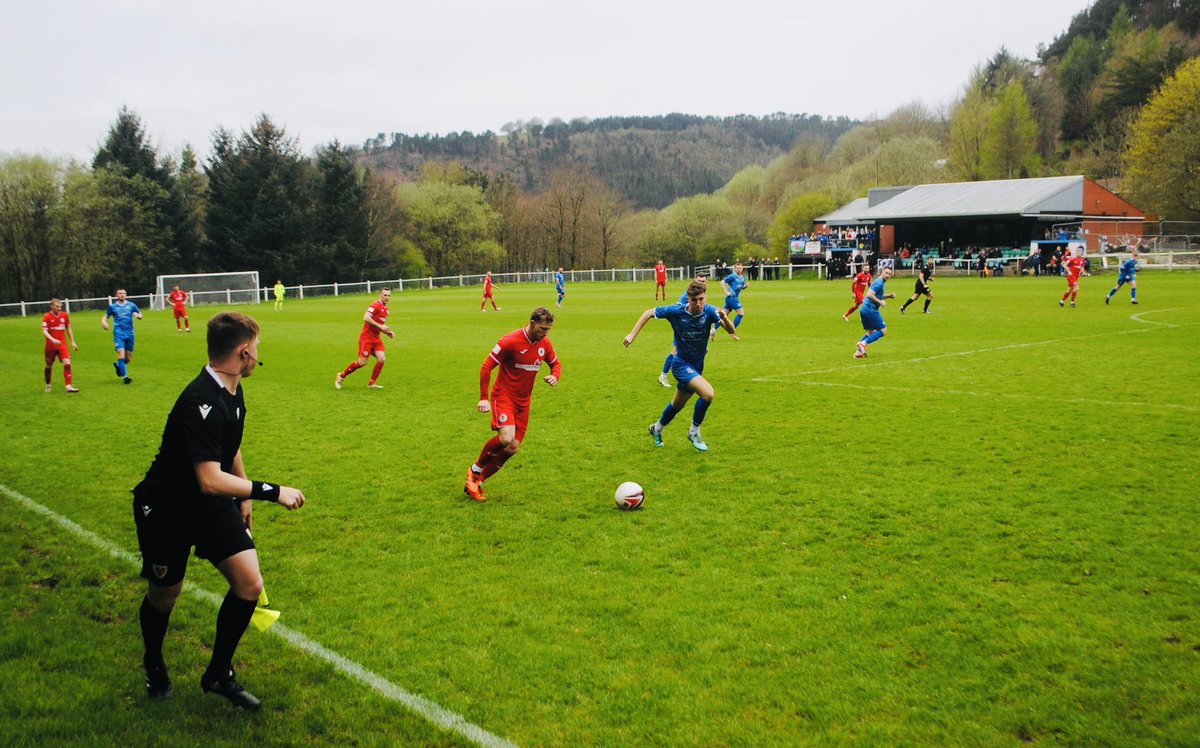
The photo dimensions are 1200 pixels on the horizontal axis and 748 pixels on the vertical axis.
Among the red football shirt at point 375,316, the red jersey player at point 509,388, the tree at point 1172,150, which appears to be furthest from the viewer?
the tree at point 1172,150

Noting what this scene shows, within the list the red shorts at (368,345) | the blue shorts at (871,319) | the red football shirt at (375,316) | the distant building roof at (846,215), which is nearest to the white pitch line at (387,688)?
the red football shirt at (375,316)

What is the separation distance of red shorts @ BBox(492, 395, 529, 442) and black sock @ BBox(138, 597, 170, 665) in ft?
14.9

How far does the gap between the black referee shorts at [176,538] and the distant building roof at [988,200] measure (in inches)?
2416

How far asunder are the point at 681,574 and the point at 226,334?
12.7ft

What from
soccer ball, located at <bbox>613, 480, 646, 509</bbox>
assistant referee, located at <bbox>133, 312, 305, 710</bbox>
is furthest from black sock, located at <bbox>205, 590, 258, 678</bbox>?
soccer ball, located at <bbox>613, 480, 646, 509</bbox>

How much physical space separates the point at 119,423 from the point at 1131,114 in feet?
293

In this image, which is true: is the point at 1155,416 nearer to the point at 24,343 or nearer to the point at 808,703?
the point at 808,703

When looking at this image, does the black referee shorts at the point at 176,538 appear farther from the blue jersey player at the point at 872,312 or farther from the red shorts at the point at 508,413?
the blue jersey player at the point at 872,312

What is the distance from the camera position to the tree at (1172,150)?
6078 cm

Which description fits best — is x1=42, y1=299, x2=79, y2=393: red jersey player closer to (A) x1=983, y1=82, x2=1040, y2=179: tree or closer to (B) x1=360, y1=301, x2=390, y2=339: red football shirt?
(B) x1=360, y1=301, x2=390, y2=339: red football shirt

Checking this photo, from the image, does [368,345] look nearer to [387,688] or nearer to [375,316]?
[375,316]

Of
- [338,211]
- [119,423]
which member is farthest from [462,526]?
[338,211]

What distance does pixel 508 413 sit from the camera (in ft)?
30.4

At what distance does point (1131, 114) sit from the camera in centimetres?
7825
